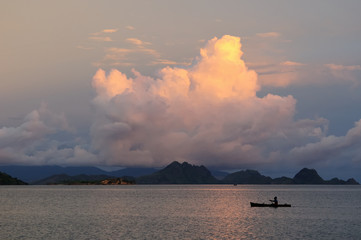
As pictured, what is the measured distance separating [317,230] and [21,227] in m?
62.7

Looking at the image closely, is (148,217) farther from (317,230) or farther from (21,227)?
(317,230)

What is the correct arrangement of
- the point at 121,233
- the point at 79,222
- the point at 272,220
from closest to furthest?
the point at 121,233 < the point at 79,222 < the point at 272,220

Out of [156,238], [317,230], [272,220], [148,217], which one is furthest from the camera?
[148,217]

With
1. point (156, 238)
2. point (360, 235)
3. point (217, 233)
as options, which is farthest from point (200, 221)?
point (360, 235)

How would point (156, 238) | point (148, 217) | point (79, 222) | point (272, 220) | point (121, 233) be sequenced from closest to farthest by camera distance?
point (156, 238)
point (121, 233)
point (79, 222)
point (272, 220)
point (148, 217)

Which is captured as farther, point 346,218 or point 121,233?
point 346,218

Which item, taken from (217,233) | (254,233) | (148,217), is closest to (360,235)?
(254,233)

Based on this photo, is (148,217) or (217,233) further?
(148,217)

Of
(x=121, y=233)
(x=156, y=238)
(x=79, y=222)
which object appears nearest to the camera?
(x=156, y=238)

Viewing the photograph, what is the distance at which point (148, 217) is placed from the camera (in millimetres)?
127000

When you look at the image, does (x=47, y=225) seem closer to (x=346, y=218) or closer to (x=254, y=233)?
(x=254, y=233)

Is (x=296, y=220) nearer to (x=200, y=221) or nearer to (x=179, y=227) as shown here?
(x=200, y=221)

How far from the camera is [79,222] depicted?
365ft

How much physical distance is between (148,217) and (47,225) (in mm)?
30709
